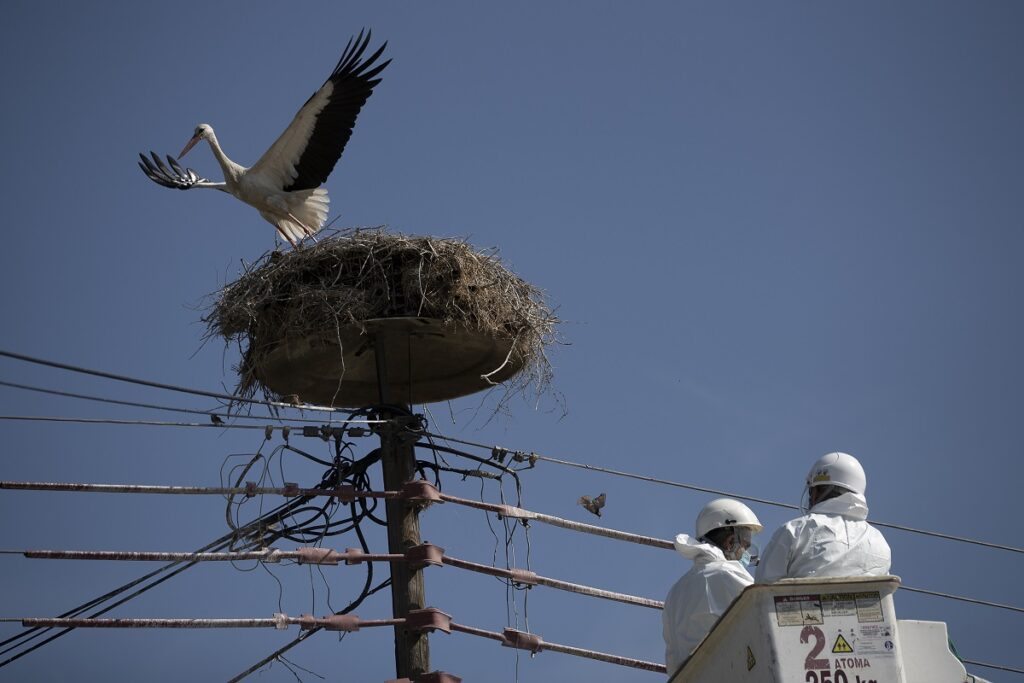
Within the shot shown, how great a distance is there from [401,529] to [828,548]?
4542 millimetres

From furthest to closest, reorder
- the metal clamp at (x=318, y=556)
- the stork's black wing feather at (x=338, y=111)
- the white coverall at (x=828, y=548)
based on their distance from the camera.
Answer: the stork's black wing feather at (x=338, y=111) → the metal clamp at (x=318, y=556) → the white coverall at (x=828, y=548)

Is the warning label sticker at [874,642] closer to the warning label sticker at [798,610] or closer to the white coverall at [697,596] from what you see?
the warning label sticker at [798,610]

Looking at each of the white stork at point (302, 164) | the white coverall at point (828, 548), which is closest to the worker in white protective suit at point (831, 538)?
the white coverall at point (828, 548)

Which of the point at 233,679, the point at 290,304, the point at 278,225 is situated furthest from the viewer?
the point at 278,225

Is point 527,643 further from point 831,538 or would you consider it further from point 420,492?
point 831,538

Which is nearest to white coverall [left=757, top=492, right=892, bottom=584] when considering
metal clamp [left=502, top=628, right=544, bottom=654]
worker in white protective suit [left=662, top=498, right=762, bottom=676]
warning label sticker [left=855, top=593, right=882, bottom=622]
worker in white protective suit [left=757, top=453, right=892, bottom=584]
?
worker in white protective suit [left=757, top=453, right=892, bottom=584]

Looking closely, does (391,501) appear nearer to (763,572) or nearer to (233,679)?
(233,679)

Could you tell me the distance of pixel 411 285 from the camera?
36.1 feet

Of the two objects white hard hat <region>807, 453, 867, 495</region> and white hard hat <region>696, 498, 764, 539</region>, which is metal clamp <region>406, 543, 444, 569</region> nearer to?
white hard hat <region>696, 498, 764, 539</region>

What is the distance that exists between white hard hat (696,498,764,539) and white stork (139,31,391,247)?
7334mm

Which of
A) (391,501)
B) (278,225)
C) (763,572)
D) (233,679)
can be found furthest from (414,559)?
(278,225)

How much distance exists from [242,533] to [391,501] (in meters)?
1.00

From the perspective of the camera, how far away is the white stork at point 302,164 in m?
14.1

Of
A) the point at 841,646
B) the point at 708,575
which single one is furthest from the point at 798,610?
the point at 708,575
